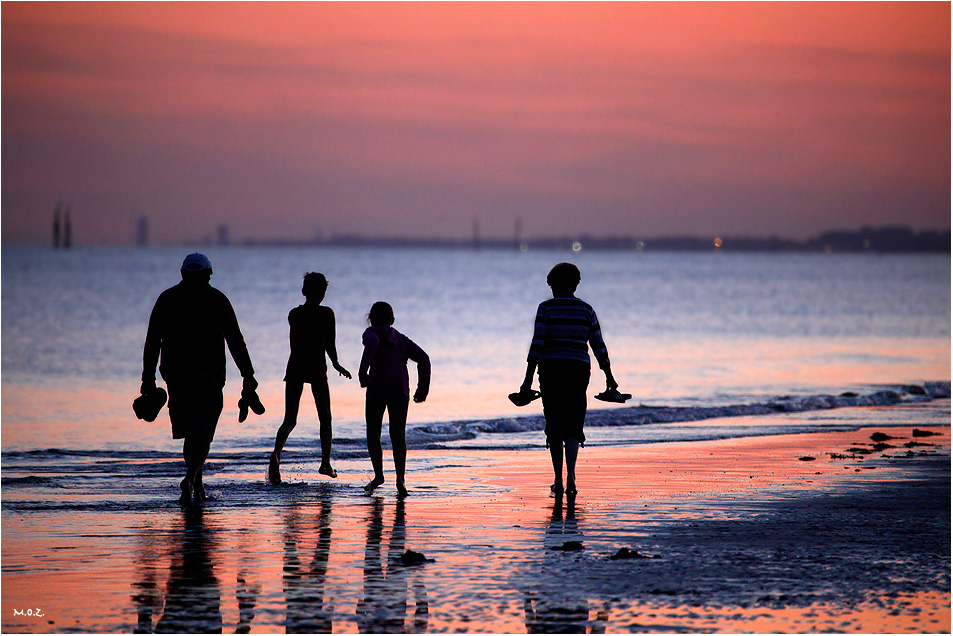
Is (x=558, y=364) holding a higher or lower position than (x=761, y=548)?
higher

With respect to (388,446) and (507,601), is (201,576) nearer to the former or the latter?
(507,601)

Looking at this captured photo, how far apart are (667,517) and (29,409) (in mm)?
13835

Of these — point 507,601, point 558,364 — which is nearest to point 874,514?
point 558,364

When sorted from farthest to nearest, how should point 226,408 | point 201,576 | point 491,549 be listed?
point 226,408, point 491,549, point 201,576

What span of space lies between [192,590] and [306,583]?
23.7 inches

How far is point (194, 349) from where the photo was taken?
8867mm

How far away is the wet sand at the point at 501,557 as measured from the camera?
18.9 feet

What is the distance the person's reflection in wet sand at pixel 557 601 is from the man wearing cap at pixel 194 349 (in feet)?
9.21

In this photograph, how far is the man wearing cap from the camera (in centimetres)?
885

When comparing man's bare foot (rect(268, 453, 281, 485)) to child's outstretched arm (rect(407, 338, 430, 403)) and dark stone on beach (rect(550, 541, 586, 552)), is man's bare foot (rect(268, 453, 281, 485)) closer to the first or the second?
child's outstretched arm (rect(407, 338, 430, 403))

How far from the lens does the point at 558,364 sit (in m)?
9.41

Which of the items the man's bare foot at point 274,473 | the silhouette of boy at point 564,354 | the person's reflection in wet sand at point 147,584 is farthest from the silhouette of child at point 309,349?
the person's reflection in wet sand at point 147,584

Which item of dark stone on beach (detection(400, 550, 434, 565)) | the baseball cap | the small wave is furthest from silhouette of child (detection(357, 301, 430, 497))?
the small wave

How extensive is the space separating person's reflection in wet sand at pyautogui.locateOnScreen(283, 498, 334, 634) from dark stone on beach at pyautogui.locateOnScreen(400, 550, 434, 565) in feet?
1.50
